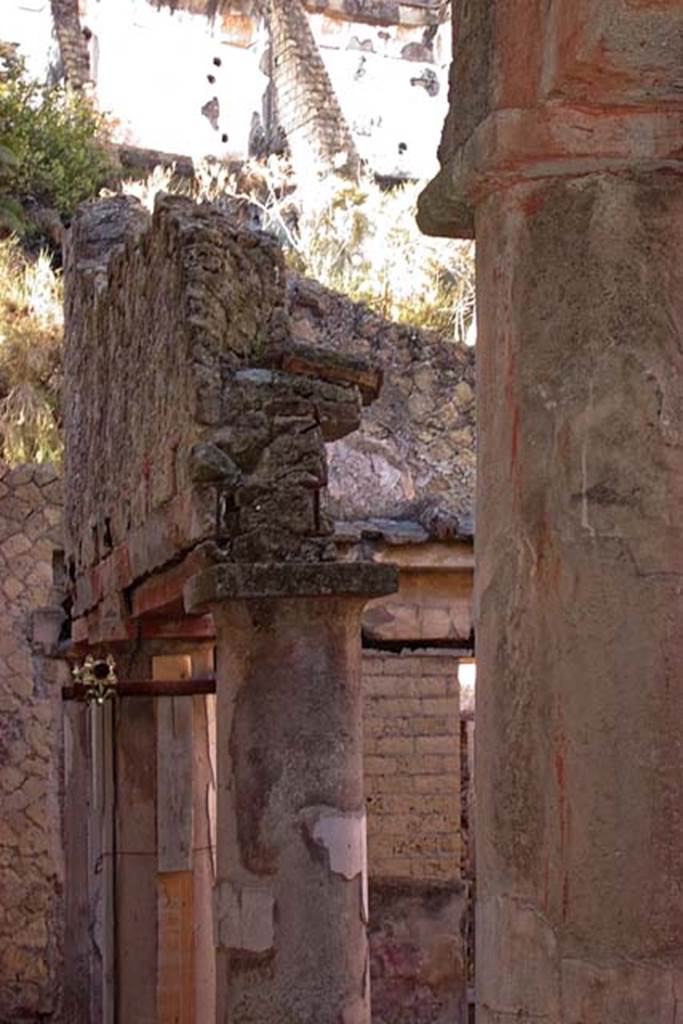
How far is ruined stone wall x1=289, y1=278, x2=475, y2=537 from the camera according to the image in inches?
535

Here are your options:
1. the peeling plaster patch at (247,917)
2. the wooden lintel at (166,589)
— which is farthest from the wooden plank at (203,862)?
the peeling plaster patch at (247,917)

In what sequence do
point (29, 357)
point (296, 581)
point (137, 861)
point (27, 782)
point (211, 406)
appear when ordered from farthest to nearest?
point (29, 357) → point (27, 782) → point (137, 861) → point (211, 406) → point (296, 581)

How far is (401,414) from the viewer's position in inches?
552

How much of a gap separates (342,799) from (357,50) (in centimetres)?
3112

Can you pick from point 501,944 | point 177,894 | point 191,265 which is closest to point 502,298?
point 501,944

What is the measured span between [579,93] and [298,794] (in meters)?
3.69

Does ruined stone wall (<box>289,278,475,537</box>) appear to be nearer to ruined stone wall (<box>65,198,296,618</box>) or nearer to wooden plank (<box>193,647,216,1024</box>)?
ruined stone wall (<box>65,198,296,618</box>)

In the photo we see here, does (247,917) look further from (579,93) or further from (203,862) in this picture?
(579,93)

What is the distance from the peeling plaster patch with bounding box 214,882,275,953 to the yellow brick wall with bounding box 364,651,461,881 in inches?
185

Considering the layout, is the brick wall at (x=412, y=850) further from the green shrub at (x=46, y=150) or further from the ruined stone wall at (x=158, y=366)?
the green shrub at (x=46, y=150)

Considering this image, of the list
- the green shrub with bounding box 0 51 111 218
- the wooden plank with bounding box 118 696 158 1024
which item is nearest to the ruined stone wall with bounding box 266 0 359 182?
the green shrub with bounding box 0 51 111 218

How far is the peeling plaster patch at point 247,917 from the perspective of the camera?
248 inches

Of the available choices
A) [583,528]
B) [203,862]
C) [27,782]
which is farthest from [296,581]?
[27,782]

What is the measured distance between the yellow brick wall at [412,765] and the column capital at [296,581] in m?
4.99
